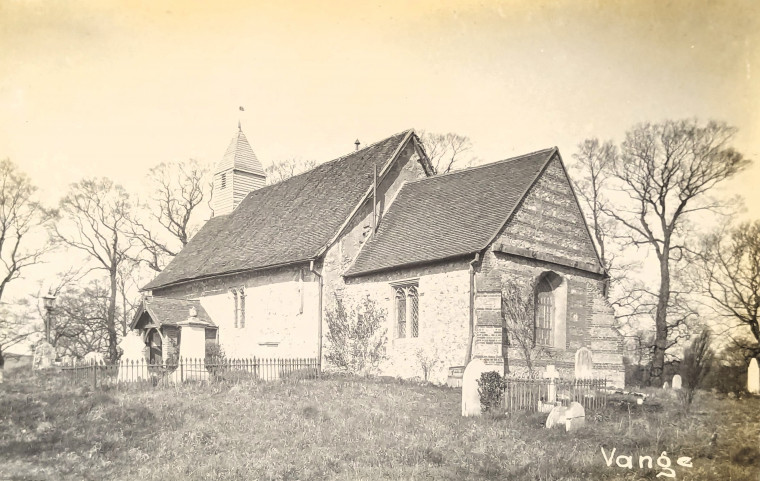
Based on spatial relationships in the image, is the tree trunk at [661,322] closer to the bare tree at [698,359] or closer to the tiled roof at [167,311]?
the bare tree at [698,359]

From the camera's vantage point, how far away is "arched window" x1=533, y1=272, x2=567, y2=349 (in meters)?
20.6

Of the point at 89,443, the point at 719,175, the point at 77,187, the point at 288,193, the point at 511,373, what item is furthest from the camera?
the point at 77,187

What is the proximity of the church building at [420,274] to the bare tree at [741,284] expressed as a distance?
3686 millimetres

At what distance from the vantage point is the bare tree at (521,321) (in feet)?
63.8

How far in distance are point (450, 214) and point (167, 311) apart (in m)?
11.7

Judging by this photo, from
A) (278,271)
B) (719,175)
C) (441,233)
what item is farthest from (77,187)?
(719,175)

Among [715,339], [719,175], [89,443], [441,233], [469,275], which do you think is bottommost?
[89,443]

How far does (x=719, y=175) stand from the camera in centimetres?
2070

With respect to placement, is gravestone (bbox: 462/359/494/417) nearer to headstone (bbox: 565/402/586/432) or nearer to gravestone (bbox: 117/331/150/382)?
headstone (bbox: 565/402/586/432)

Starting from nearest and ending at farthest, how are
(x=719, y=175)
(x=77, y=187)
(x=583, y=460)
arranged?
(x=583, y=460) → (x=719, y=175) → (x=77, y=187)

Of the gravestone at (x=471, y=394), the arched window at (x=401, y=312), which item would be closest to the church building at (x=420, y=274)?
the arched window at (x=401, y=312)

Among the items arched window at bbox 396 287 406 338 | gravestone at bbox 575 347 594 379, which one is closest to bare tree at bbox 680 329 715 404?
gravestone at bbox 575 347 594 379

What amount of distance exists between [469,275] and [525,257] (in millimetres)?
2086

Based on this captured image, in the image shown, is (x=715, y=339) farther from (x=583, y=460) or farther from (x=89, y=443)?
(x=89, y=443)
